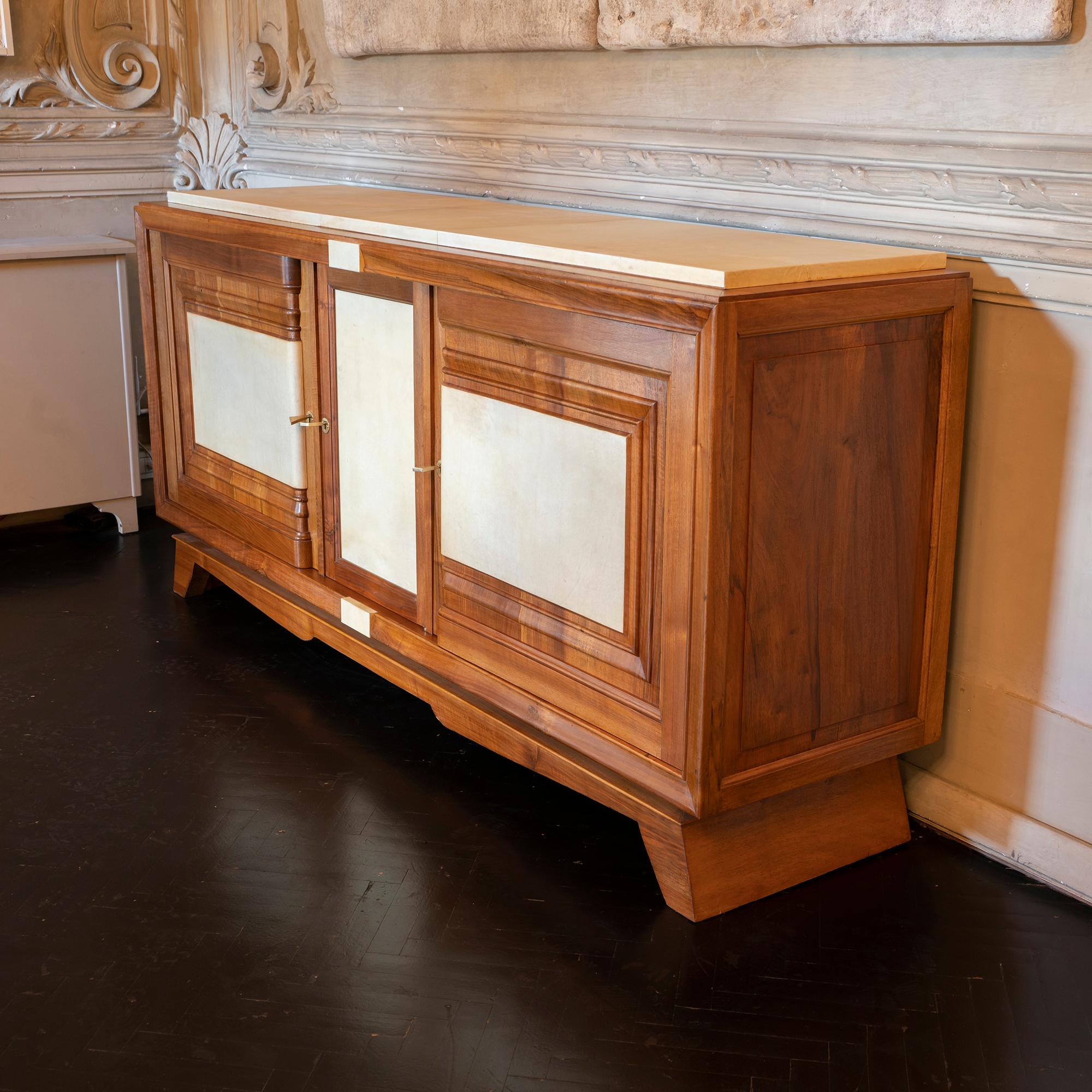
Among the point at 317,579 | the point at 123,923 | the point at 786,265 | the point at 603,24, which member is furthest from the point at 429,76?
the point at 123,923

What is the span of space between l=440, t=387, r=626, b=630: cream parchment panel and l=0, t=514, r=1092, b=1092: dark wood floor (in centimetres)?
57

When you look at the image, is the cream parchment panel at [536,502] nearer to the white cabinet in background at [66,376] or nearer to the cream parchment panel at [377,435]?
the cream parchment panel at [377,435]

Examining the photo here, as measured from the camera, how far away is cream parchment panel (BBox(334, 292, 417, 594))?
2.87 metres

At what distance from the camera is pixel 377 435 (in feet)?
9.87

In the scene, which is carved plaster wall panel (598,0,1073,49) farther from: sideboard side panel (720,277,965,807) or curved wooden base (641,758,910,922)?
curved wooden base (641,758,910,922)

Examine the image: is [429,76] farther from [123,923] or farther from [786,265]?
[123,923]

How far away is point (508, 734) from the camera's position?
8.81ft

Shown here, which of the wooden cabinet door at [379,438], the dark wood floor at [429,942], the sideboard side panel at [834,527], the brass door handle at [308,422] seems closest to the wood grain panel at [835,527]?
the sideboard side panel at [834,527]

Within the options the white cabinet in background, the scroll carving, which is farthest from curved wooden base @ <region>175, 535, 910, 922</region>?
the scroll carving

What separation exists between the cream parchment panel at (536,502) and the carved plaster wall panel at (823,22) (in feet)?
3.24

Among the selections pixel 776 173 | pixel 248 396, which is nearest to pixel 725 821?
pixel 776 173

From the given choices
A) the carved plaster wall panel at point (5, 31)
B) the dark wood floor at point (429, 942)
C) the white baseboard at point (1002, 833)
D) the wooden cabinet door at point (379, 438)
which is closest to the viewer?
the dark wood floor at point (429, 942)

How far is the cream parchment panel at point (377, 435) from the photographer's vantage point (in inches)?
113

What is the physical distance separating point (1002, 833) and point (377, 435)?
1.64 metres
